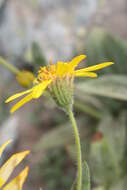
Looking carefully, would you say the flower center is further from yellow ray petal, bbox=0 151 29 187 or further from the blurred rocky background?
the blurred rocky background

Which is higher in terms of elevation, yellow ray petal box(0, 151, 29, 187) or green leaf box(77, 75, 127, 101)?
yellow ray petal box(0, 151, 29, 187)

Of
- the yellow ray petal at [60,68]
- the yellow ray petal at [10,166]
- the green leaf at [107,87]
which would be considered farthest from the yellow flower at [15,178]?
the green leaf at [107,87]

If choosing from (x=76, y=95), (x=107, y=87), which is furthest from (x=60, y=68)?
(x=76, y=95)

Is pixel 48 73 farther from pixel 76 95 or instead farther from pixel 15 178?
pixel 76 95

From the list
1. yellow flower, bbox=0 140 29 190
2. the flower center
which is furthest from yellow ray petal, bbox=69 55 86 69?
yellow flower, bbox=0 140 29 190

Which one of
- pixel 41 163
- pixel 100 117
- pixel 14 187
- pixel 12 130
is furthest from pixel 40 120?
pixel 14 187

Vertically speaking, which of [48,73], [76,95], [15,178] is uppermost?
[48,73]

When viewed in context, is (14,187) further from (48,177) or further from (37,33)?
(37,33)

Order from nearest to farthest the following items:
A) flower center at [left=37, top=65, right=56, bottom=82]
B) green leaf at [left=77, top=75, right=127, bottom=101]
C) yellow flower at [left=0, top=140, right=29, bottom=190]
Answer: yellow flower at [left=0, top=140, right=29, bottom=190]
flower center at [left=37, top=65, right=56, bottom=82]
green leaf at [left=77, top=75, right=127, bottom=101]

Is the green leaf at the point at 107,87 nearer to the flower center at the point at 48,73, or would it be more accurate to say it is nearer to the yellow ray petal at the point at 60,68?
the flower center at the point at 48,73
